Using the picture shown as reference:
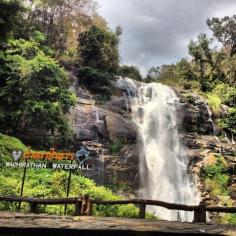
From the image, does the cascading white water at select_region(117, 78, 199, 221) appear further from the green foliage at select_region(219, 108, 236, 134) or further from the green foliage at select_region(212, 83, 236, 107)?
the green foliage at select_region(212, 83, 236, 107)

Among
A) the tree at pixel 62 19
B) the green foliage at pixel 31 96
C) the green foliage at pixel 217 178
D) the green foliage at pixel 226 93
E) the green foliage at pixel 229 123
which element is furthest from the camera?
the tree at pixel 62 19

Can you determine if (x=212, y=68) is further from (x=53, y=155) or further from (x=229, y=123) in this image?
(x=53, y=155)

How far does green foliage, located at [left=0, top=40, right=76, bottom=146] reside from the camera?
68.6 feet

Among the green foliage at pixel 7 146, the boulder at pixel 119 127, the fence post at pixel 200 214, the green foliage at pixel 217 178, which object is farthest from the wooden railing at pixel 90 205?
the green foliage at pixel 217 178

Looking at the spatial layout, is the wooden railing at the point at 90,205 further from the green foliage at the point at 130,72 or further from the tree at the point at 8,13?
the green foliage at the point at 130,72

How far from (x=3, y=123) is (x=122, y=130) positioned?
22.9ft

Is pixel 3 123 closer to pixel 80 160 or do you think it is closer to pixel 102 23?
pixel 80 160

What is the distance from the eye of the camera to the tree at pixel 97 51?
29.9 metres

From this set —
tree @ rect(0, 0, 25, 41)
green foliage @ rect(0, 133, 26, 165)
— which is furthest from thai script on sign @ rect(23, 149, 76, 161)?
tree @ rect(0, 0, 25, 41)

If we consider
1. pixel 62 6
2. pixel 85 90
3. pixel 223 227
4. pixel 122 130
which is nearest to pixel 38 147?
pixel 122 130

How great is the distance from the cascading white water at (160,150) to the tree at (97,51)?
151cm

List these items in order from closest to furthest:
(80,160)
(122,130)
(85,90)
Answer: (80,160) → (122,130) → (85,90)

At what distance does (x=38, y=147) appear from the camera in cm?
2181

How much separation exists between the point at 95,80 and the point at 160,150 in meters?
6.63
